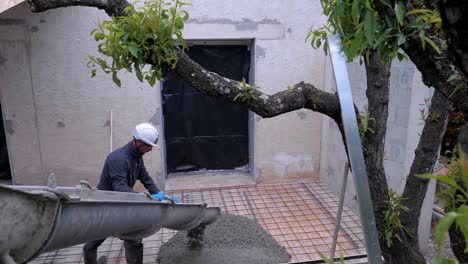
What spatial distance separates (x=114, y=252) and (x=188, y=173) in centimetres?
217

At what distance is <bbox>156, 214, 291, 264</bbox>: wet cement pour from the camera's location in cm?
354

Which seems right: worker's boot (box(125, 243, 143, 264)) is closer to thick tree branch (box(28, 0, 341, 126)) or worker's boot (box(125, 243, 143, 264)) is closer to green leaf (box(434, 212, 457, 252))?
thick tree branch (box(28, 0, 341, 126))

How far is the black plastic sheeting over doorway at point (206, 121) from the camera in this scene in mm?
5402

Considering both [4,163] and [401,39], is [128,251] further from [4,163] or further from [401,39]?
[4,163]

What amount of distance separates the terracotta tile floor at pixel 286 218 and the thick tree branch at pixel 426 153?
159 centimetres

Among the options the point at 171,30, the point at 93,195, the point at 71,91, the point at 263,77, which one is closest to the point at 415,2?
the point at 171,30

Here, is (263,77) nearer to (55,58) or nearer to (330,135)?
(330,135)

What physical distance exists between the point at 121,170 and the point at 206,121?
2.58m

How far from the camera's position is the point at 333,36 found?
5.18 ft

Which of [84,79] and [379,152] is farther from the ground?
[84,79]

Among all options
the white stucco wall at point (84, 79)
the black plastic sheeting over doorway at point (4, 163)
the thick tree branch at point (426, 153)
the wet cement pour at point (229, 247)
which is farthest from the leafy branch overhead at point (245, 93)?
the black plastic sheeting over doorway at point (4, 163)

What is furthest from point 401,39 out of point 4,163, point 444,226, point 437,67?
point 4,163

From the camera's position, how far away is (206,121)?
5.64 meters

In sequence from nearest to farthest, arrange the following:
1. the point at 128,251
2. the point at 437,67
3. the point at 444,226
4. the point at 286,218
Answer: the point at 444,226, the point at 437,67, the point at 128,251, the point at 286,218
